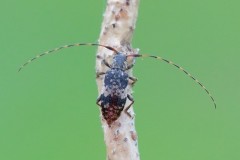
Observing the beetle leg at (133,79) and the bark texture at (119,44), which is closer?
the bark texture at (119,44)

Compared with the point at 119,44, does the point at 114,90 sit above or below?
below

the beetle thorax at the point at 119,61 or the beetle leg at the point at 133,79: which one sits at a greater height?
the beetle thorax at the point at 119,61

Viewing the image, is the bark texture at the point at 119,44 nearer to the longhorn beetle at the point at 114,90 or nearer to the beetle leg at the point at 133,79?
the longhorn beetle at the point at 114,90

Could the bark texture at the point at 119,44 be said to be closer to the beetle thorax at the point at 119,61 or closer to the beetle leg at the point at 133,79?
the beetle thorax at the point at 119,61

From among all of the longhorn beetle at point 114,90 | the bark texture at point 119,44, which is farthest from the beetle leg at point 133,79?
the bark texture at point 119,44

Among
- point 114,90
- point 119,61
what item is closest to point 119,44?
point 119,61

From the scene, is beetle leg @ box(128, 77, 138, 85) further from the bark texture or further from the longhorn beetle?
the bark texture

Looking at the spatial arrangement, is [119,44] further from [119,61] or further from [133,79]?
[133,79]

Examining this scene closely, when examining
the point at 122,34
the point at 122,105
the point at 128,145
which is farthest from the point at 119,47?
the point at 128,145

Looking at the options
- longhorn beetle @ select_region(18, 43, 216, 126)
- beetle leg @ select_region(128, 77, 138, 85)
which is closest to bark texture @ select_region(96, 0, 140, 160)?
longhorn beetle @ select_region(18, 43, 216, 126)
